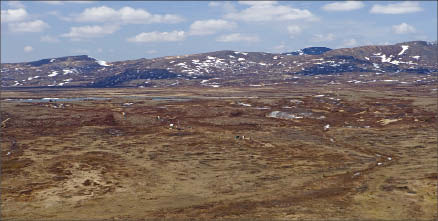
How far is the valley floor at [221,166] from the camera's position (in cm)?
4453

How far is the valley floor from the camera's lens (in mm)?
44531

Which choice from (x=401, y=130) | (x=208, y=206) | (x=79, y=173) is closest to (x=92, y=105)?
(x=79, y=173)

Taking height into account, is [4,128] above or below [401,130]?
above

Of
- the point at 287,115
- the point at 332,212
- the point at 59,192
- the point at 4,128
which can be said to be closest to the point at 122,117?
the point at 4,128

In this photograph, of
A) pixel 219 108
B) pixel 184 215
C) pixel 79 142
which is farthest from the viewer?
pixel 219 108

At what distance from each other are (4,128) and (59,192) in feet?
218

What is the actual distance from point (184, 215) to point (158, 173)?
1981 cm

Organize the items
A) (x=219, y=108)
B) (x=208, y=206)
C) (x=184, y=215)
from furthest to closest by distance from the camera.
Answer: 1. (x=219, y=108)
2. (x=208, y=206)
3. (x=184, y=215)

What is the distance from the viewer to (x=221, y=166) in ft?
213

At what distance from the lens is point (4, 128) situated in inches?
4158

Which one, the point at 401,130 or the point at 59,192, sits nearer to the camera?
the point at 59,192

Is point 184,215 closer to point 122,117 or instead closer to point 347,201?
point 347,201

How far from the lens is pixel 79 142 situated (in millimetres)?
87062

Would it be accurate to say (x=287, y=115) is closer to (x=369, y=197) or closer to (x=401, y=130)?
(x=401, y=130)
